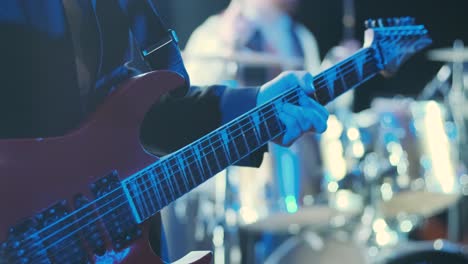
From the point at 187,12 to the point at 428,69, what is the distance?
2796mm

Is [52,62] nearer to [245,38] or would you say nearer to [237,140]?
[237,140]

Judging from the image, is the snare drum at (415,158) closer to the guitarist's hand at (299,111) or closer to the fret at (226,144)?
the guitarist's hand at (299,111)

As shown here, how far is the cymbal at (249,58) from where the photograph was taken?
213cm

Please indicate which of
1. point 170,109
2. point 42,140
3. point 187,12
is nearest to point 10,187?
point 42,140

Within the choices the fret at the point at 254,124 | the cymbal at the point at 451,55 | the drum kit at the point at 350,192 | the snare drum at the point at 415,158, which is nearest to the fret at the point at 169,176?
the fret at the point at 254,124

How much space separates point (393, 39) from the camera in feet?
4.81

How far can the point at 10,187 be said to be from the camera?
0.96m

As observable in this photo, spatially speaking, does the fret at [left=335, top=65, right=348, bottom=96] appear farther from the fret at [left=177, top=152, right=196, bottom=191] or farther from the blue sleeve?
the fret at [left=177, top=152, right=196, bottom=191]

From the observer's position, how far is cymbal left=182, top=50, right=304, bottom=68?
6.99 ft

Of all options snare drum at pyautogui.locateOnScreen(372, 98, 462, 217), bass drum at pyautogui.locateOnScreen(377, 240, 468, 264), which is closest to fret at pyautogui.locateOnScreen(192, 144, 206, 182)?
bass drum at pyautogui.locateOnScreen(377, 240, 468, 264)

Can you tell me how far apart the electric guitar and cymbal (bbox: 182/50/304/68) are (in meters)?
0.94

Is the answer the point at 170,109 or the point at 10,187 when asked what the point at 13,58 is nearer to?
the point at 10,187

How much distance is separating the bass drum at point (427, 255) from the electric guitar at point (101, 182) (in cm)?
117

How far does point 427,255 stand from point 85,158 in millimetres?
1501
